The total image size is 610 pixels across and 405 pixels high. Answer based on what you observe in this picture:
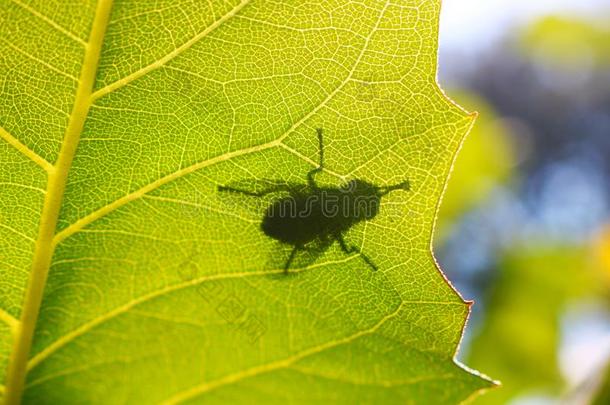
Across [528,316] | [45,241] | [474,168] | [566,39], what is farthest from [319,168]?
[566,39]

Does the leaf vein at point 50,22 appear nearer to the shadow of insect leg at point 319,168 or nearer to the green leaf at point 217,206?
the green leaf at point 217,206

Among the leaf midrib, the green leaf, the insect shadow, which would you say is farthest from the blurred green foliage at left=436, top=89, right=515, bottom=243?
the leaf midrib

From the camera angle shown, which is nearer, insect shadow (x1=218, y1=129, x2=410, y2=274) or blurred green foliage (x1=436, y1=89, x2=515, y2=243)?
insect shadow (x1=218, y1=129, x2=410, y2=274)

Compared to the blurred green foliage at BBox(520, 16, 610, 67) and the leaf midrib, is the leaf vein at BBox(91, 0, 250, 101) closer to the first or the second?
the leaf midrib

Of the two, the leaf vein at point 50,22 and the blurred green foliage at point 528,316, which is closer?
the leaf vein at point 50,22

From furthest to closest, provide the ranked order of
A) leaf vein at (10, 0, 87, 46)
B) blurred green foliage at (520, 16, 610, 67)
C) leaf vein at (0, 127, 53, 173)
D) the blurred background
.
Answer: blurred green foliage at (520, 16, 610, 67) → the blurred background → leaf vein at (0, 127, 53, 173) → leaf vein at (10, 0, 87, 46)

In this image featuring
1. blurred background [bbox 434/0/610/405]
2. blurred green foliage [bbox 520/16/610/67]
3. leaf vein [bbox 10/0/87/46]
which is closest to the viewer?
leaf vein [bbox 10/0/87/46]

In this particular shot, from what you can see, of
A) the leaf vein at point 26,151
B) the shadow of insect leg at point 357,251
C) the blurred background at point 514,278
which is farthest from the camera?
the blurred background at point 514,278

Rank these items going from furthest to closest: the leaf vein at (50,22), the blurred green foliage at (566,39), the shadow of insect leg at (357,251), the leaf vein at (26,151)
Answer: the blurred green foliage at (566,39) → the shadow of insect leg at (357,251) → the leaf vein at (26,151) → the leaf vein at (50,22)

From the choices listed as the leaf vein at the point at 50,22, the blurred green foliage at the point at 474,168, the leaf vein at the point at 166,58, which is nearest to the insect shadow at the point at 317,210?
the leaf vein at the point at 166,58
